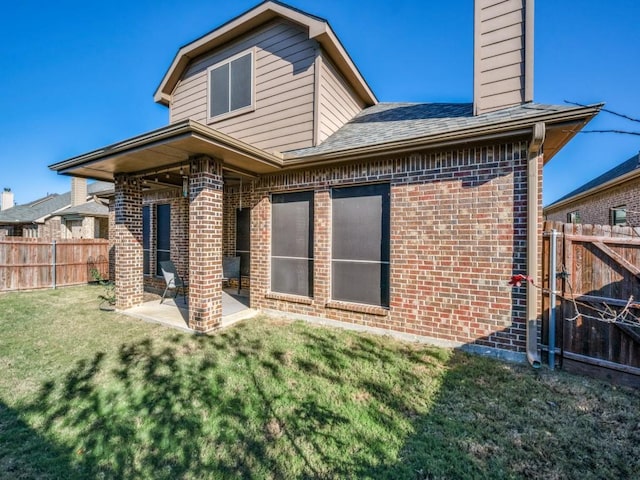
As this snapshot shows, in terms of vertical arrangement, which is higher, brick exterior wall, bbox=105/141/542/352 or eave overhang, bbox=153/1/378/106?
eave overhang, bbox=153/1/378/106

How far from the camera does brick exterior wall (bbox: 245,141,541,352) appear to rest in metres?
4.05

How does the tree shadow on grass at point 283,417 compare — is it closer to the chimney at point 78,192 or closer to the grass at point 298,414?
the grass at point 298,414

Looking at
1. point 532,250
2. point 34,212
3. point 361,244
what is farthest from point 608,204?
point 34,212

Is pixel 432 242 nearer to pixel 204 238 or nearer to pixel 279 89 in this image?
pixel 204 238

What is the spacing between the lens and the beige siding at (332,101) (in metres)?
6.26

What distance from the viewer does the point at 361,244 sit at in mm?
5234

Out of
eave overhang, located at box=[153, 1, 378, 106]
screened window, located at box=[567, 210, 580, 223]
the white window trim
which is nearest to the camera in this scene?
eave overhang, located at box=[153, 1, 378, 106]

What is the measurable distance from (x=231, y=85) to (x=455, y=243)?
21.4 ft

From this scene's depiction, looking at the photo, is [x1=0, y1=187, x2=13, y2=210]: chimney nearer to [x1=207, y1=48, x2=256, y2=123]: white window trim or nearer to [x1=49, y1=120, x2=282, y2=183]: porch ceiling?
[x1=49, y1=120, x2=282, y2=183]: porch ceiling

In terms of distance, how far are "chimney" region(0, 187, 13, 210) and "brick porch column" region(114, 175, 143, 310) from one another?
30.1m

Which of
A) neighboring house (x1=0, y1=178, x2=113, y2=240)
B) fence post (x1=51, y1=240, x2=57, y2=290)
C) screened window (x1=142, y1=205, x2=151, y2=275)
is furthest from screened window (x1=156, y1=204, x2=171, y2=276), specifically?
neighboring house (x1=0, y1=178, x2=113, y2=240)

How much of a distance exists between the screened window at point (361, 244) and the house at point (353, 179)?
25 mm

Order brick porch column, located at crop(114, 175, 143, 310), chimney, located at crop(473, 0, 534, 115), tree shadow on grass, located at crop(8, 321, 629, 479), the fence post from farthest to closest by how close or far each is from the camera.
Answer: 1. the fence post
2. brick porch column, located at crop(114, 175, 143, 310)
3. chimney, located at crop(473, 0, 534, 115)
4. tree shadow on grass, located at crop(8, 321, 629, 479)

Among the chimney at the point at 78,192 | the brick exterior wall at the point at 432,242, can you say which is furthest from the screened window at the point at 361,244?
the chimney at the point at 78,192
